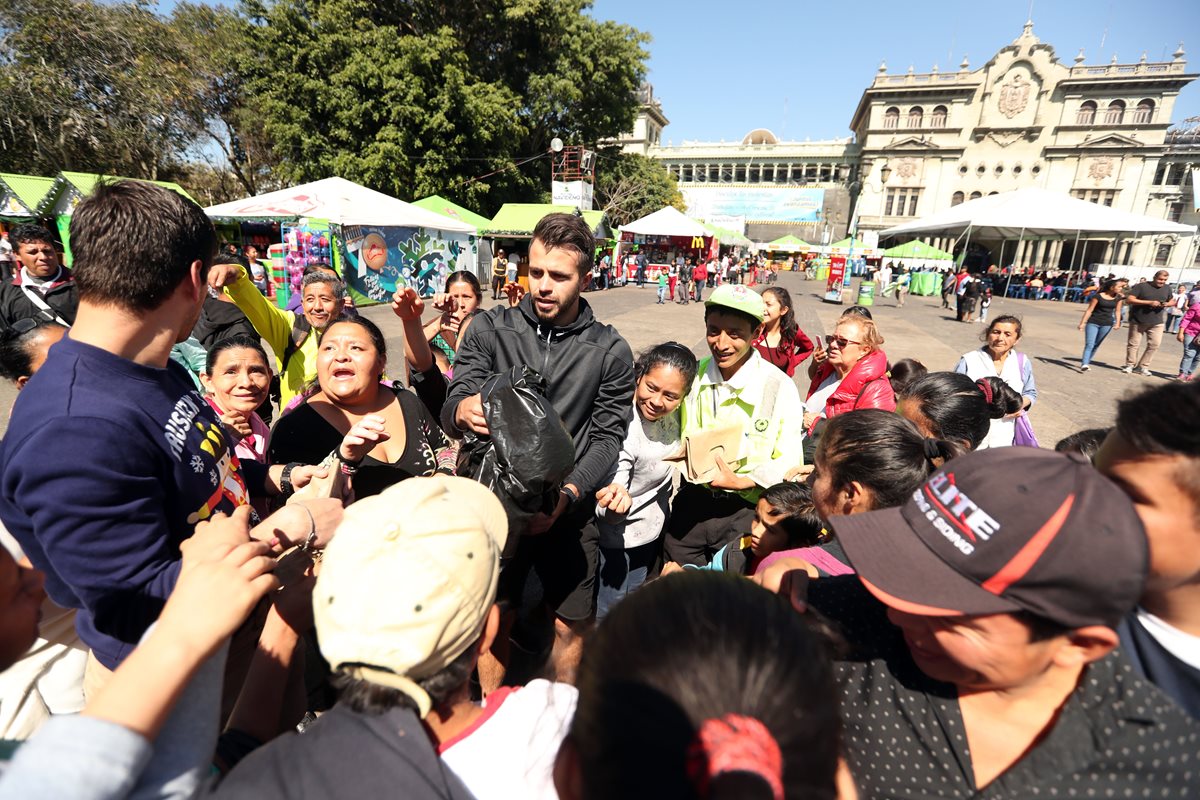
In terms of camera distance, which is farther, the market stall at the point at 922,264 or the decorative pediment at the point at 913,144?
the decorative pediment at the point at 913,144

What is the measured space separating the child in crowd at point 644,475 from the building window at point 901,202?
64.9m

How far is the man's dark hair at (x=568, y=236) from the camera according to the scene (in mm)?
2350

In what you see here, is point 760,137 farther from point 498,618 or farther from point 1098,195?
point 498,618

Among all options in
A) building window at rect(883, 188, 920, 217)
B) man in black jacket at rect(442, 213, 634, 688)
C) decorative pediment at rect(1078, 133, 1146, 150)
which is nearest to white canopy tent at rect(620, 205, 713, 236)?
man in black jacket at rect(442, 213, 634, 688)

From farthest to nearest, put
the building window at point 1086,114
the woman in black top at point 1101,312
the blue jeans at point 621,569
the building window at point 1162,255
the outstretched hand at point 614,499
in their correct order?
the building window at point 1086,114
the building window at point 1162,255
the woman in black top at point 1101,312
the blue jeans at point 621,569
the outstretched hand at point 614,499

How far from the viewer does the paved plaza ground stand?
7766 mm

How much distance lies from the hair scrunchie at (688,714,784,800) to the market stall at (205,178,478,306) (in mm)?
10310

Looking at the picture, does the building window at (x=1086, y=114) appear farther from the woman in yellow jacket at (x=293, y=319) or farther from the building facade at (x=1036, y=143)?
the woman in yellow jacket at (x=293, y=319)

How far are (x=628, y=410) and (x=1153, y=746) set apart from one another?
193cm

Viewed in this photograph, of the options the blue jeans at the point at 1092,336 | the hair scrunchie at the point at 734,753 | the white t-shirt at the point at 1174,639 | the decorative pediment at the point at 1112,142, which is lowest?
the blue jeans at the point at 1092,336

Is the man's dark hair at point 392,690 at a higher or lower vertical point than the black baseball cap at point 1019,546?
lower

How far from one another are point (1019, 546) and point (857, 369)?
2.80 metres

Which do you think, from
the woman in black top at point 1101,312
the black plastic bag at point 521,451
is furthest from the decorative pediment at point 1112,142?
the black plastic bag at point 521,451

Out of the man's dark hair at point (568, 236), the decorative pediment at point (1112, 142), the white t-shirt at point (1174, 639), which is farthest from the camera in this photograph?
the decorative pediment at point (1112, 142)
